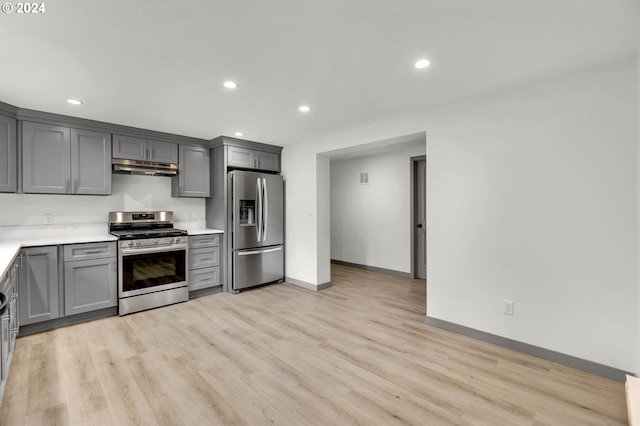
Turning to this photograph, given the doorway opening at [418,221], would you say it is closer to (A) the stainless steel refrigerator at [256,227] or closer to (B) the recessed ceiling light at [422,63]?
(A) the stainless steel refrigerator at [256,227]

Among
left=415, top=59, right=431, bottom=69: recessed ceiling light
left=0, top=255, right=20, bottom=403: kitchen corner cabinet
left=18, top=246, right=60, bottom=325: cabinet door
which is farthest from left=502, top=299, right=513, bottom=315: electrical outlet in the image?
left=18, top=246, right=60, bottom=325: cabinet door

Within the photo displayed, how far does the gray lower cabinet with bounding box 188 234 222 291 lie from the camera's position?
4176mm

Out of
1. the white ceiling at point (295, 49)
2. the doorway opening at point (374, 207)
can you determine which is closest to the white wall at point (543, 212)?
the white ceiling at point (295, 49)

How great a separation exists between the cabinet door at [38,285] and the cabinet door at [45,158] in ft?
2.42

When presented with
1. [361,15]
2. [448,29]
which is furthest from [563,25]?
[361,15]

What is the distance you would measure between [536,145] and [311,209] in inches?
115

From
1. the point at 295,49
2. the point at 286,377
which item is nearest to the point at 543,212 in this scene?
the point at 295,49

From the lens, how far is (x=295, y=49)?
78.6 inches

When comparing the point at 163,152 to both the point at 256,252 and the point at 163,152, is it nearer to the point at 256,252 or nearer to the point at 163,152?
the point at 163,152

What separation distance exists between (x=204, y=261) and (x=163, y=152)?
1.62 meters

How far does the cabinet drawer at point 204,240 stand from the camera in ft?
13.7

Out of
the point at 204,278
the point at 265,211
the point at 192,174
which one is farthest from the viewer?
the point at 265,211

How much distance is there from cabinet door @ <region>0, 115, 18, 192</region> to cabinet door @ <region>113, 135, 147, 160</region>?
2.89 feet

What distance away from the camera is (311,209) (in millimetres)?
4605
